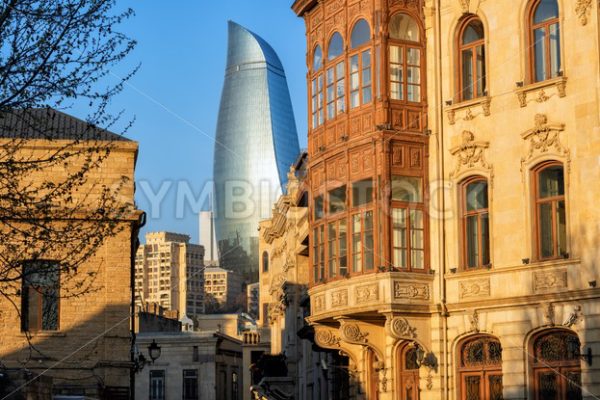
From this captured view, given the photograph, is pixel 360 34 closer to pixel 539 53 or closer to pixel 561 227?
pixel 539 53

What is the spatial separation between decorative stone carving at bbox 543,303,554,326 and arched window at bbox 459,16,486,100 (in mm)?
6910

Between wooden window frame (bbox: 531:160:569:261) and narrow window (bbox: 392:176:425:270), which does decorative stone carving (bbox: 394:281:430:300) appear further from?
wooden window frame (bbox: 531:160:569:261)

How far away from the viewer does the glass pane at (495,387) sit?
34.6 meters

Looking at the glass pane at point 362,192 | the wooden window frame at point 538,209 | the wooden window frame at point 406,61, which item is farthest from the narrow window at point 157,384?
the wooden window frame at point 538,209

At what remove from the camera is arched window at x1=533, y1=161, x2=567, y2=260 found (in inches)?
1305

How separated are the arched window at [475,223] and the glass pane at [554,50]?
3.80 meters

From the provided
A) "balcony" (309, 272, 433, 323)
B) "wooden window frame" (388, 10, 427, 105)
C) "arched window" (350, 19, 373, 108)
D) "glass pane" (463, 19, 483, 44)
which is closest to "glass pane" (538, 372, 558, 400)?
"balcony" (309, 272, 433, 323)

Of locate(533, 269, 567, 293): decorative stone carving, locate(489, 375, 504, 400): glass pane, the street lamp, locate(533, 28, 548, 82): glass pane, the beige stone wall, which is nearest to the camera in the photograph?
locate(533, 269, 567, 293): decorative stone carving

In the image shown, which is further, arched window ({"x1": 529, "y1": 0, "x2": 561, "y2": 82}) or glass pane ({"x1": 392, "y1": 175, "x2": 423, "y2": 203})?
glass pane ({"x1": 392, "y1": 175, "x2": 423, "y2": 203})

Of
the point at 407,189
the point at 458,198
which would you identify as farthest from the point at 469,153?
the point at 407,189

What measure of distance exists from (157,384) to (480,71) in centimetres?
6536

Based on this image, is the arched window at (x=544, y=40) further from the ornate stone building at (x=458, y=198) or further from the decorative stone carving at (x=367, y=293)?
the decorative stone carving at (x=367, y=293)

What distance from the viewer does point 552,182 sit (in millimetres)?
33688

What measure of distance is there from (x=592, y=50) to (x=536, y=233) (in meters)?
5.10
